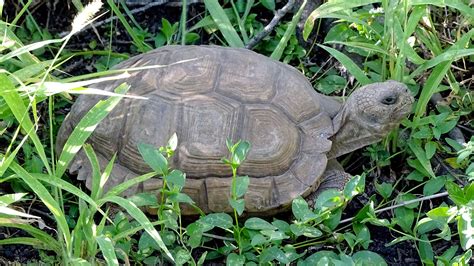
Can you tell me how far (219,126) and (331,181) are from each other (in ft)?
1.71

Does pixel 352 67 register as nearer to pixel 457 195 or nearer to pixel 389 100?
pixel 389 100

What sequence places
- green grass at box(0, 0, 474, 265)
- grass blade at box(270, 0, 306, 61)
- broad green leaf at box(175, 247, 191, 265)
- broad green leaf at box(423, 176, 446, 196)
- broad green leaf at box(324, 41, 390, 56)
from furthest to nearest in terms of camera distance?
grass blade at box(270, 0, 306, 61), broad green leaf at box(324, 41, 390, 56), broad green leaf at box(423, 176, 446, 196), broad green leaf at box(175, 247, 191, 265), green grass at box(0, 0, 474, 265)

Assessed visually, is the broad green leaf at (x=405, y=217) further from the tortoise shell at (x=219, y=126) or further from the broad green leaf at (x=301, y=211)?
the broad green leaf at (x=301, y=211)

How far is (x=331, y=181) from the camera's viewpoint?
321 centimetres

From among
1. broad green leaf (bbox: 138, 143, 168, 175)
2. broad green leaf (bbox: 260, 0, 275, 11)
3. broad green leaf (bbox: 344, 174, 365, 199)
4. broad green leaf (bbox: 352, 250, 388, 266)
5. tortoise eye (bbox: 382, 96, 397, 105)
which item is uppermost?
broad green leaf (bbox: 138, 143, 168, 175)

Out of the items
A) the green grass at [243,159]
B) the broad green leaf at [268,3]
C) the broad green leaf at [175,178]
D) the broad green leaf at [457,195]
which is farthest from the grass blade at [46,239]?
the broad green leaf at [268,3]

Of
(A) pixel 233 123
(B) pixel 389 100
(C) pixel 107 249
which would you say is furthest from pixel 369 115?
(C) pixel 107 249

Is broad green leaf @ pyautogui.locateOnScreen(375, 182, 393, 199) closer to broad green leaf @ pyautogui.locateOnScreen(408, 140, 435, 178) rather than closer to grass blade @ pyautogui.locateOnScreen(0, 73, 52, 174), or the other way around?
broad green leaf @ pyautogui.locateOnScreen(408, 140, 435, 178)

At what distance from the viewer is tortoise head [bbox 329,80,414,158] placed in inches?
124

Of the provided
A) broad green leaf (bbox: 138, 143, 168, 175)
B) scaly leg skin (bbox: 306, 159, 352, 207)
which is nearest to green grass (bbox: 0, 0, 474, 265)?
broad green leaf (bbox: 138, 143, 168, 175)

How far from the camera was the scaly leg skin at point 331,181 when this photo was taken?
3.19 metres

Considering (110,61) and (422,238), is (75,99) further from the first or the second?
(422,238)

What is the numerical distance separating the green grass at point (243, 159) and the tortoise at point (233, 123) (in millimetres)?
121

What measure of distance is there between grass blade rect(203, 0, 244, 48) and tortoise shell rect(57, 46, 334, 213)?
0.46 m
